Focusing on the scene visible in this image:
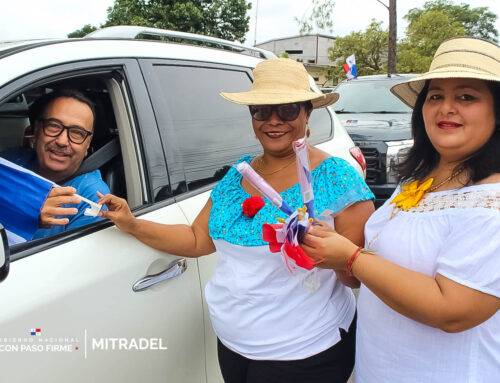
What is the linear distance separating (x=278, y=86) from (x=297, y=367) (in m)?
1.03

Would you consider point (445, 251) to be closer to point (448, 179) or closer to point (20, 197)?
point (448, 179)

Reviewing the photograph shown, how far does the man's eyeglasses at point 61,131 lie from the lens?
1.63m

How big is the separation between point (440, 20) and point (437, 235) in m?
25.2

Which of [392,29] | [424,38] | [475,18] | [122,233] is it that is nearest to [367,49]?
[424,38]

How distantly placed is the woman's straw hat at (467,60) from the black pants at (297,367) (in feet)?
3.24

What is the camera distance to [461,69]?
45.9 inches

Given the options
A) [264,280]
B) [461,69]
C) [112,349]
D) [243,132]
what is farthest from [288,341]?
[243,132]

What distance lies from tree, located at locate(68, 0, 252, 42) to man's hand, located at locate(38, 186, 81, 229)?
20.0 metres

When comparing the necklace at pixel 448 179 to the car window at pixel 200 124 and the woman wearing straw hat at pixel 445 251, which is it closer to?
the woman wearing straw hat at pixel 445 251

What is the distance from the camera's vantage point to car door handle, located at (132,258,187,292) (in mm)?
1393

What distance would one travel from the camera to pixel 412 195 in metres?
1.33

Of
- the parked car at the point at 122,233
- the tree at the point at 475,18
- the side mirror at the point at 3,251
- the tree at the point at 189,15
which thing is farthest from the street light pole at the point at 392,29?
the tree at the point at 475,18

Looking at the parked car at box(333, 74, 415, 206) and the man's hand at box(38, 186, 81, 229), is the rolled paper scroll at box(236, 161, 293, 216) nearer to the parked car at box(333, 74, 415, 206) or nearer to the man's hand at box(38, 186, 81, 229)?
the man's hand at box(38, 186, 81, 229)

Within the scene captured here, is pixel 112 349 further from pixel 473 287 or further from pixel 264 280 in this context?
pixel 473 287
